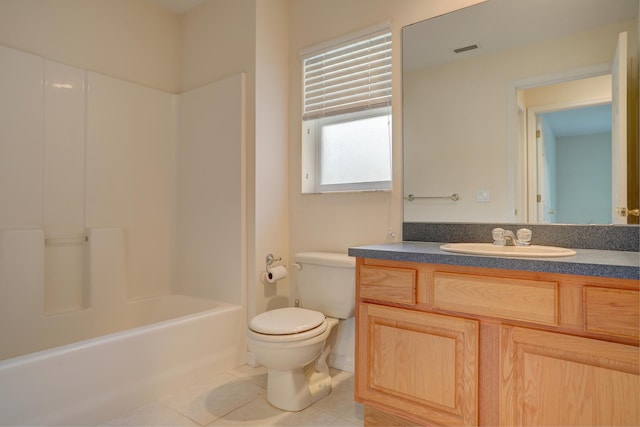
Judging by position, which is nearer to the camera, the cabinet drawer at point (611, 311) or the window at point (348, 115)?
the cabinet drawer at point (611, 311)

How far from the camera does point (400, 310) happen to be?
1568mm

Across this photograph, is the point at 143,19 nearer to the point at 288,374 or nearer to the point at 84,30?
the point at 84,30

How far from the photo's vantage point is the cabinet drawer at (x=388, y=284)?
154 cm

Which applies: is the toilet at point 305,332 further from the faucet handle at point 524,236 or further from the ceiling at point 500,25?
the ceiling at point 500,25

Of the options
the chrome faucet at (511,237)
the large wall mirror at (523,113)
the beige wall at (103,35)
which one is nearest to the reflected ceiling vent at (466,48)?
the large wall mirror at (523,113)

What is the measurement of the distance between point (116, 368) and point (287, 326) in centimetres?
83

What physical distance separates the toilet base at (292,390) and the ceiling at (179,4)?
8.39 ft

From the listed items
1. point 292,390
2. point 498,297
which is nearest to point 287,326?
point 292,390

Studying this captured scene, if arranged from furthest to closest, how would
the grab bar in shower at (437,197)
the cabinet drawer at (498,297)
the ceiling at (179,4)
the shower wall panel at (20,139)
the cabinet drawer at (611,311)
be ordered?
1. the ceiling at (179,4)
2. the shower wall panel at (20,139)
3. the grab bar in shower at (437,197)
4. the cabinet drawer at (498,297)
5. the cabinet drawer at (611,311)

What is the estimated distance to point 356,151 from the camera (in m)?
2.43

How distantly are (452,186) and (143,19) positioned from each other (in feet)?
8.02

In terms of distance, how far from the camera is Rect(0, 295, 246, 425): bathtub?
4.95 feet

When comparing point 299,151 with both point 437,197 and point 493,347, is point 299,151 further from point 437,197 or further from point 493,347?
point 493,347

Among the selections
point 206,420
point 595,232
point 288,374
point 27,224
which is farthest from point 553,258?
point 27,224
